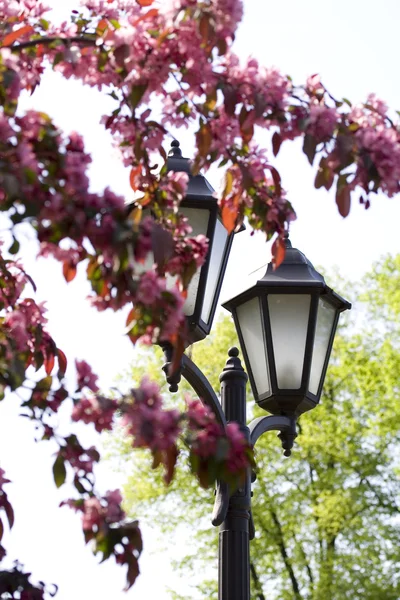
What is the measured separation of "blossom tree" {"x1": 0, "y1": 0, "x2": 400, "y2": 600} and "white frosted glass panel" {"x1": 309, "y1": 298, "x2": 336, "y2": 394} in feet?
5.61

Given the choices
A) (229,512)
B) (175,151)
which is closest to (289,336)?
(229,512)

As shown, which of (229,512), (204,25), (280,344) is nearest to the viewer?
(204,25)

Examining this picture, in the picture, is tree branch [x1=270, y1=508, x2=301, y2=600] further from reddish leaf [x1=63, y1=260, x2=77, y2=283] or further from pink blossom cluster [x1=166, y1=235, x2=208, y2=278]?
reddish leaf [x1=63, y1=260, x2=77, y2=283]

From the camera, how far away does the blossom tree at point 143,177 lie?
2.46 m

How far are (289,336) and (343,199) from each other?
6.74ft

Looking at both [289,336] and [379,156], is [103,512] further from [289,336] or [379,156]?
[289,336]

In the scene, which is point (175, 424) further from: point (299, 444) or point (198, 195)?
point (299, 444)

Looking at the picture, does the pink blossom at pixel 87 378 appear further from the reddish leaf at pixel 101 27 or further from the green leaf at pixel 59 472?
the reddish leaf at pixel 101 27

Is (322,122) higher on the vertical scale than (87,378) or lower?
higher

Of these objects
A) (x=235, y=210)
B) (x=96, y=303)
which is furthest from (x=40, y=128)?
(x=235, y=210)

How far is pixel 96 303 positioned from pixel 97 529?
0.67 m

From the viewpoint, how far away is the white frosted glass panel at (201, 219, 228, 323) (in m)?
4.39

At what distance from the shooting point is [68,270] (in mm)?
2865

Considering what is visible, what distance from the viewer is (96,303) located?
275cm
